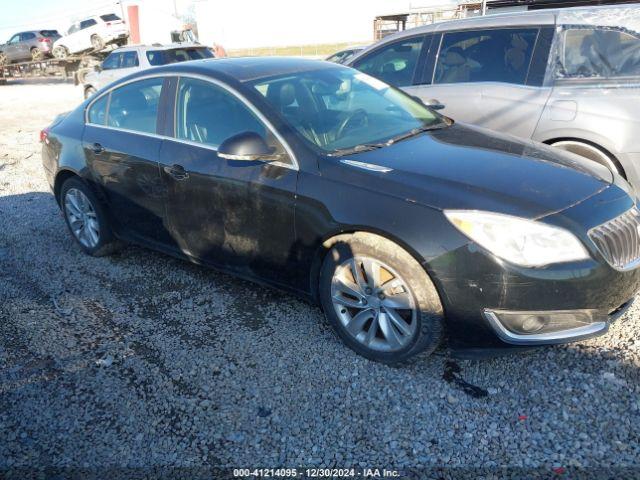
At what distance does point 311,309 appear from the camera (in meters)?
3.70

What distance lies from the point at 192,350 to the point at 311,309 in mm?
849

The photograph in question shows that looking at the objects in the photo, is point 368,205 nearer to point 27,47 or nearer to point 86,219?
point 86,219

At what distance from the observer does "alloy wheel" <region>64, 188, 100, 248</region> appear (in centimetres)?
472

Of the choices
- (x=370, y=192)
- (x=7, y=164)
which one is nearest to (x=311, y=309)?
(x=370, y=192)

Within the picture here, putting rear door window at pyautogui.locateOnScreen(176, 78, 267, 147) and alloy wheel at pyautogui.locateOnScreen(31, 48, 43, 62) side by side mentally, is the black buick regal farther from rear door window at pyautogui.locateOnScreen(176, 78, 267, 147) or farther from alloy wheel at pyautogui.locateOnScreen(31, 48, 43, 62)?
alloy wheel at pyautogui.locateOnScreen(31, 48, 43, 62)

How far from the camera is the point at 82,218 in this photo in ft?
15.9

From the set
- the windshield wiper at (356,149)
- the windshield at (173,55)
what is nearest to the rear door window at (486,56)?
the windshield wiper at (356,149)

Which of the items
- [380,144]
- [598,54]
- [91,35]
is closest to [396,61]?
[598,54]

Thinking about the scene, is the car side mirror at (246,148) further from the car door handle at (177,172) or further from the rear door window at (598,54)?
the rear door window at (598,54)

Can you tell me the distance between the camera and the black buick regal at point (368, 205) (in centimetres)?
263

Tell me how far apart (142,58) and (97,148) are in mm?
12657

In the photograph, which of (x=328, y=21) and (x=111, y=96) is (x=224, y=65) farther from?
(x=328, y=21)

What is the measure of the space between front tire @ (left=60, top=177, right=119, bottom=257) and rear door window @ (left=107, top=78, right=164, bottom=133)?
0.69 meters

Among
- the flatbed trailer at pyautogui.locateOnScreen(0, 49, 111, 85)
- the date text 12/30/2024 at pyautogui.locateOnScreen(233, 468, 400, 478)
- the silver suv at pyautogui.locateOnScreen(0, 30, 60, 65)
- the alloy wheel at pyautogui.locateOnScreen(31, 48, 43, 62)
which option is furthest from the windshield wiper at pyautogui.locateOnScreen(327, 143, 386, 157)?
the alloy wheel at pyautogui.locateOnScreen(31, 48, 43, 62)
